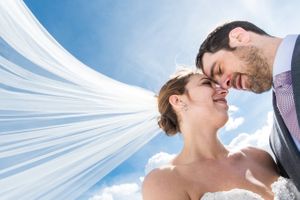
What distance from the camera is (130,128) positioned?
5.84 meters

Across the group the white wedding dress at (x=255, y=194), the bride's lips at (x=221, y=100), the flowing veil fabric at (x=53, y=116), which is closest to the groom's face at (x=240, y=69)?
the bride's lips at (x=221, y=100)

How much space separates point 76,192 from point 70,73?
133 centimetres

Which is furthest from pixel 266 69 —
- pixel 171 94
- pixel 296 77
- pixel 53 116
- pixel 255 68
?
pixel 53 116

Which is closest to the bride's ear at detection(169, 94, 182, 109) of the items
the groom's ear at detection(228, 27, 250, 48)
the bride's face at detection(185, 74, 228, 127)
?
the bride's face at detection(185, 74, 228, 127)

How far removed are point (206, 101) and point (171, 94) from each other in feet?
1.49

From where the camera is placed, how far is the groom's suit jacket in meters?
3.51

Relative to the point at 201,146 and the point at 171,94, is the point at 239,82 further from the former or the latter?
the point at 171,94

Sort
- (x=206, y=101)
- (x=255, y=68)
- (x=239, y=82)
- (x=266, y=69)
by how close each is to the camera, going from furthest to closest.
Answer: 1. (x=206, y=101)
2. (x=239, y=82)
3. (x=255, y=68)
4. (x=266, y=69)

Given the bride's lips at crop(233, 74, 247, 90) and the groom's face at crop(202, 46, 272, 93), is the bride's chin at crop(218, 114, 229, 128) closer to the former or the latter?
the groom's face at crop(202, 46, 272, 93)

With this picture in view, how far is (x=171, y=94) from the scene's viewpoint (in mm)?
5348

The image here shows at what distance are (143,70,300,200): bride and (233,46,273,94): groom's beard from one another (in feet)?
2.32

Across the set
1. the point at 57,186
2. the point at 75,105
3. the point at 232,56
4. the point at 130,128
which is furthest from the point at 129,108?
the point at 232,56

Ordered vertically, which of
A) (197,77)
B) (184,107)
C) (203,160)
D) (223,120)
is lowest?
(203,160)

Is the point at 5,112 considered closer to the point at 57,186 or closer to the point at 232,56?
the point at 57,186
